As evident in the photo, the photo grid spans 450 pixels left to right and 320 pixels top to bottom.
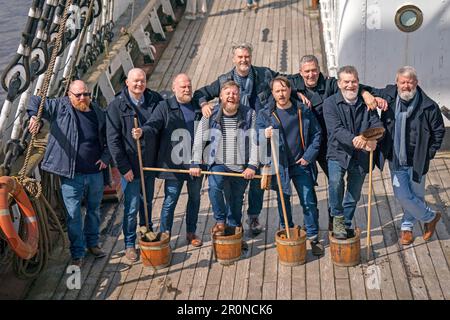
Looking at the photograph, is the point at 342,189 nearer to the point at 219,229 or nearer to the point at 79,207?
the point at 219,229

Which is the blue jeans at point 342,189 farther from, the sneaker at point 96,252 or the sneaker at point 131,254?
the sneaker at point 96,252

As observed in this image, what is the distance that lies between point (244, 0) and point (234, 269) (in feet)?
31.7

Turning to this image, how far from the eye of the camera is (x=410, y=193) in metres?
6.27

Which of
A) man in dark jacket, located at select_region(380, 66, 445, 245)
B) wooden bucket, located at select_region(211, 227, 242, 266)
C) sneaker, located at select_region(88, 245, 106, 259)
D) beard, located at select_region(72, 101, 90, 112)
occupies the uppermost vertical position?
beard, located at select_region(72, 101, 90, 112)

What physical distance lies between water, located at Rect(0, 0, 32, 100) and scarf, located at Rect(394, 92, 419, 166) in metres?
12.2

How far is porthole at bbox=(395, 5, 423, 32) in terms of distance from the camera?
779 centimetres

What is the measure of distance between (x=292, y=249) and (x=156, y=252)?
1068 mm

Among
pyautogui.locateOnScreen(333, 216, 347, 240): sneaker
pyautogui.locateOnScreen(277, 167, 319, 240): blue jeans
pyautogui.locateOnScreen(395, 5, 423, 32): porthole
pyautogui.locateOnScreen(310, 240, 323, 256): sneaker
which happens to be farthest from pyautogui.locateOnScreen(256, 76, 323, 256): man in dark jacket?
pyautogui.locateOnScreen(395, 5, 423, 32): porthole

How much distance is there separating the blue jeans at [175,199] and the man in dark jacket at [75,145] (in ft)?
1.80

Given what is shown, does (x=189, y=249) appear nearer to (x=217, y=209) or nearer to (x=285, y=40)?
(x=217, y=209)

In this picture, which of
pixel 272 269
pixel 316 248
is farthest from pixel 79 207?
pixel 316 248

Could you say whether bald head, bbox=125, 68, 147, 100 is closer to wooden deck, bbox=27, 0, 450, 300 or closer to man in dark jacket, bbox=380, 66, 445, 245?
wooden deck, bbox=27, 0, 450, 300

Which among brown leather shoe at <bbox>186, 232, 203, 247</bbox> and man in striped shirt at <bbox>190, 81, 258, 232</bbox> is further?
brown leather shoe at <bbox>186, 232, 203, 247</bbox>

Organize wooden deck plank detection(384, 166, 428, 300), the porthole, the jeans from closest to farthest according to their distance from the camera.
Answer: wooden deck plank detection(384, 166, 428, 300)
the jeans
the porthole
